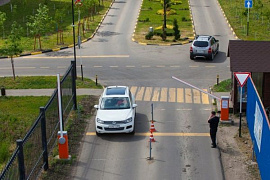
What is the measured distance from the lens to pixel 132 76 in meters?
33.0

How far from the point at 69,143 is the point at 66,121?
2590 millimetres

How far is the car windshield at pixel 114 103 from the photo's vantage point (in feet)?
76.0

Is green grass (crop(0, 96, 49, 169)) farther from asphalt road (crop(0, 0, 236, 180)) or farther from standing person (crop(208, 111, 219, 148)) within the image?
standing person (crop(208, 111, 219, 148))

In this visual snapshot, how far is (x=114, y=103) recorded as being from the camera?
76.6 feet

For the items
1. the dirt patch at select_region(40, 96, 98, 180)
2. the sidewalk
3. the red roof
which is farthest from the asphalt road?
the red roof

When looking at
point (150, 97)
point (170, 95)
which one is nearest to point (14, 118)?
point (150, 97)

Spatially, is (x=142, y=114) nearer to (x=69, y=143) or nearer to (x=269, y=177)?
(x=69, y=143)

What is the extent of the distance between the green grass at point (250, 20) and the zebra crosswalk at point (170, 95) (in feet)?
52.7

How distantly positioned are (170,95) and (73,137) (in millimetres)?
8089

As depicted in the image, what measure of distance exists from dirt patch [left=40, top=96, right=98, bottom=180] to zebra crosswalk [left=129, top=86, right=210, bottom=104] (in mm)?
2704

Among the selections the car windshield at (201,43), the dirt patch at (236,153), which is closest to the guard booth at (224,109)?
the dirt patch at (236,153)

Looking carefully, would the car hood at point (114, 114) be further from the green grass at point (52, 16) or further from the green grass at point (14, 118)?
the green grass at point (52, 16)

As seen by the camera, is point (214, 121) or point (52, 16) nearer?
point (214, 121)

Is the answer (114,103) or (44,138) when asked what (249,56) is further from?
(44,138)
